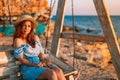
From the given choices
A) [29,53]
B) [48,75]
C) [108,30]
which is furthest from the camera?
[108,30]

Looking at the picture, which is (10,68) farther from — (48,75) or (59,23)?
(59,23)

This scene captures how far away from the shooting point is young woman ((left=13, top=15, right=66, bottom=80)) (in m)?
4.45

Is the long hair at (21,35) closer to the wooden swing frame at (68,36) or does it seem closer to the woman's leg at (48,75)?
the wooden swing frame at (68,36)

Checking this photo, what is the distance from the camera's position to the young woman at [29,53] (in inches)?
175

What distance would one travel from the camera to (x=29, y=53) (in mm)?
4750

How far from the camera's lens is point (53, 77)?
4.28 meters

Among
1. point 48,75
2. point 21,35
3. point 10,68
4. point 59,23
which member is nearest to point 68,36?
point 59,23

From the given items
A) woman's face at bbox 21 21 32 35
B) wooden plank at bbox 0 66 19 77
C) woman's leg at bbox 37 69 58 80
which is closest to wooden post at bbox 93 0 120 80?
woman's face at bbox 21 21 32 35

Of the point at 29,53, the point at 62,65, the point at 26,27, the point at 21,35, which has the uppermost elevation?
the point at 26,27

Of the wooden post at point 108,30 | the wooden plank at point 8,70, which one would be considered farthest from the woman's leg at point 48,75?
the wooden post at point 108,30

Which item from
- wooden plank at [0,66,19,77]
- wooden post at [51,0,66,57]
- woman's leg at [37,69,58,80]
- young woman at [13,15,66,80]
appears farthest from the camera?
wooden post at [51,0,66,57]

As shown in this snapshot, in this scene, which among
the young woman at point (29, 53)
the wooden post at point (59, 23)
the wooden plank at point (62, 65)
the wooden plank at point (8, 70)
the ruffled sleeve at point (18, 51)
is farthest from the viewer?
the wooden post at point (59, 23)

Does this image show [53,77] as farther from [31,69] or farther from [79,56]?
[79,56]

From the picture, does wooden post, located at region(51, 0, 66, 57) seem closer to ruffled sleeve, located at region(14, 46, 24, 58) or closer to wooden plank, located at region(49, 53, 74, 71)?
wooden plank, located at region(49, 53, 74, 71)
